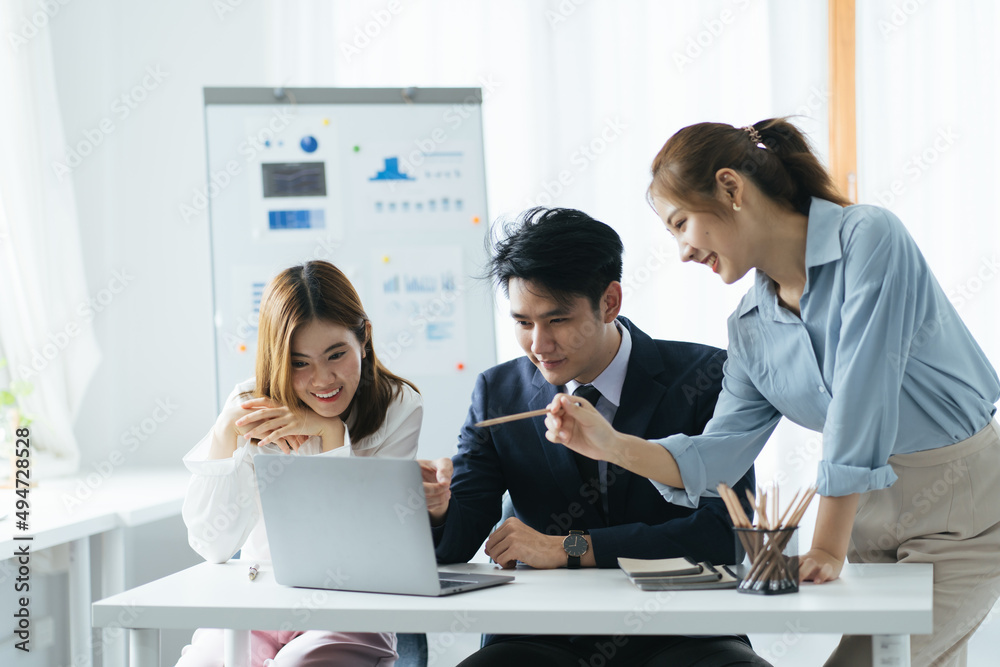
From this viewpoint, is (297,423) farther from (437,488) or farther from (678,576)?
(678,576)

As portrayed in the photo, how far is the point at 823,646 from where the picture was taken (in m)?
2.83

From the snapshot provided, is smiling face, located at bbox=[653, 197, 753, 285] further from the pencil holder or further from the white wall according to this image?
the white wall

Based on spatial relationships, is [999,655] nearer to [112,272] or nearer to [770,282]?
[770,282]

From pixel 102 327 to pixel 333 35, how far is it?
1.36 meters

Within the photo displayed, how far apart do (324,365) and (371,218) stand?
1.07m

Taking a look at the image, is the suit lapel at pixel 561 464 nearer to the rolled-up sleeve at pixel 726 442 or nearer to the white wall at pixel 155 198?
the rolled-up sleeve at pixel 726 442

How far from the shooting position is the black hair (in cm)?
164

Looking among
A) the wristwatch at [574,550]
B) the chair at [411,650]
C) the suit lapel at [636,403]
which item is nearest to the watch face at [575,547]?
the wristwatch at [574,550]

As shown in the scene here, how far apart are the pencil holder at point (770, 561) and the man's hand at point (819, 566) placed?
62 millimetres

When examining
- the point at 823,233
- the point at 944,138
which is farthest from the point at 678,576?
the point at 944,138

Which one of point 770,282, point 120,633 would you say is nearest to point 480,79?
point 770,282

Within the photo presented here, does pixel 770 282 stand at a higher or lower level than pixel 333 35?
lower

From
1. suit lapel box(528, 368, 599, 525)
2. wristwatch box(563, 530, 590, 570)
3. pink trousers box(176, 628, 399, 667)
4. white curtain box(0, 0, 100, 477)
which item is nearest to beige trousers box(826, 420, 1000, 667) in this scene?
wristwatch box(563, 530, 590, 570)

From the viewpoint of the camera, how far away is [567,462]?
1.68 metres
